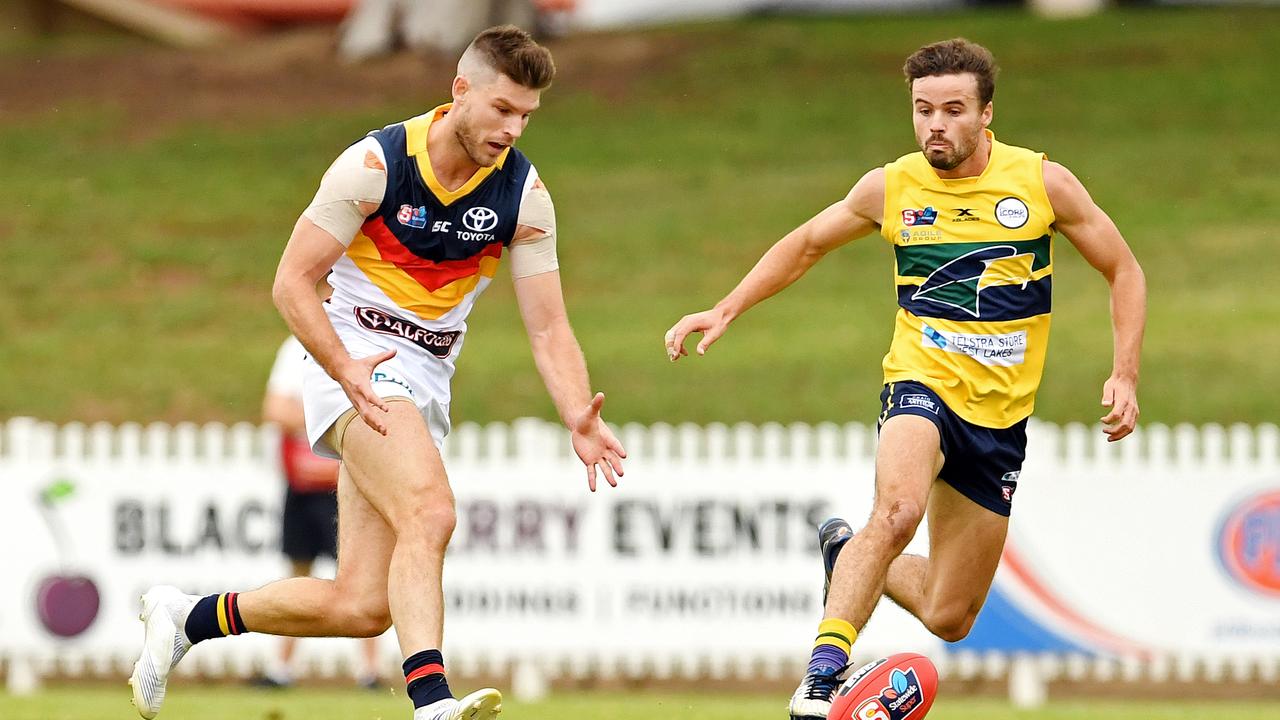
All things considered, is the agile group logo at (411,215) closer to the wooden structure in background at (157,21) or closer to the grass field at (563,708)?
the grass field at (563,708)

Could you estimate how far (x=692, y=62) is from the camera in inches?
1056

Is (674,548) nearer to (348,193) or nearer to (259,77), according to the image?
(348,193)

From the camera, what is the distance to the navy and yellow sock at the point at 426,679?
19.5 ft

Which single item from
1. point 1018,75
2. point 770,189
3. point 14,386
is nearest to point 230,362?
point 14,386

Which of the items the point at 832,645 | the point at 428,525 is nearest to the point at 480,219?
the point at 428,525

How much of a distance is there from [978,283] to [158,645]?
319 centimetres

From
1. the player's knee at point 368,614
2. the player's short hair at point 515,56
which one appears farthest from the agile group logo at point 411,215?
the player's knee at point 368,614

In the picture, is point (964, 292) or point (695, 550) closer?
point (964, 292)

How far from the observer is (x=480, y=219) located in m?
6.62

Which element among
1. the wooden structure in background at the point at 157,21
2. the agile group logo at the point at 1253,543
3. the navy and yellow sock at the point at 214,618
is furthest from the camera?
the wooden structure in background at the point at 157,21

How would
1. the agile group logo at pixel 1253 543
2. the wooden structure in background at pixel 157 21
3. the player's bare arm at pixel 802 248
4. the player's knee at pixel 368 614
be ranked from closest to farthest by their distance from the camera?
1. the player's knee at pixel 368 614
2. the player's bare arm at pixel 802 248
3. the agile group logo at pixel 1253 543
4. the wooden structure in background at pixel 157 21

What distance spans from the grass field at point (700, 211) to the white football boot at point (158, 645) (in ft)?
26.4

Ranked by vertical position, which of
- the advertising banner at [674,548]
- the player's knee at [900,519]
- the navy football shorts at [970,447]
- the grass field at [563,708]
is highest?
the navy football shorts at [970,447]

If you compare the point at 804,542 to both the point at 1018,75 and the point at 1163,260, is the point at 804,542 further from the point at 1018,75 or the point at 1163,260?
the point at 1018,75
